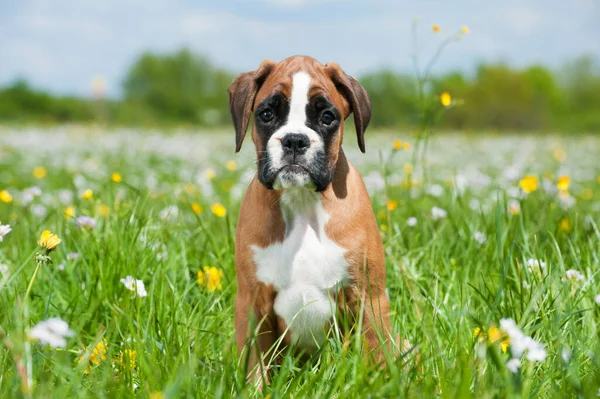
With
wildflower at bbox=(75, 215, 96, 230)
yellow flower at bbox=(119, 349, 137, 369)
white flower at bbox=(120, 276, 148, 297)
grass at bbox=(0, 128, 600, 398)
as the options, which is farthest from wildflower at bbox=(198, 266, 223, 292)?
yellow flower at bbox=(119, 349, 137, 369)

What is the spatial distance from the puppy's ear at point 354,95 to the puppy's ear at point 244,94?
0.30 metres

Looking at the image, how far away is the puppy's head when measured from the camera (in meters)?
2.82

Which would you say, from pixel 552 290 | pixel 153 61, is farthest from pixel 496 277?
pixel 153 61

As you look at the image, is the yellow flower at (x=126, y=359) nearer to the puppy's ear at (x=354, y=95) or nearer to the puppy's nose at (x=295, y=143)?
the puppy's nose at (x=295, y=143)

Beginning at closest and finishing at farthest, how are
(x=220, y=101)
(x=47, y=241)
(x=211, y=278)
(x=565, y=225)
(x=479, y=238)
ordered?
(x=47, y=241)
(x=211, y=278)
(x=479, y=238)
(x=565, y=225)
(x=220, y=101)

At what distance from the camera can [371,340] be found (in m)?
2.90

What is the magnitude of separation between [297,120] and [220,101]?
137ft

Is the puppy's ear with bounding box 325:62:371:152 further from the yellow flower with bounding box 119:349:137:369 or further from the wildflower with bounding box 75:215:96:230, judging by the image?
the wildflower with bounding box 75:215:96:230

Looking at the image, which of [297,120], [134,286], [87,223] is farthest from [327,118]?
[87,223]

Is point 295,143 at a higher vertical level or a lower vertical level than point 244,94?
lower

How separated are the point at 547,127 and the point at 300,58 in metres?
41.0

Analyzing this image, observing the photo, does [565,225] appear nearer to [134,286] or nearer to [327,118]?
[327,118]

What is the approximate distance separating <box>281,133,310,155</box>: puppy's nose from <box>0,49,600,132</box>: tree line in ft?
92.6

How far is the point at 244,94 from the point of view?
3.07 meters
